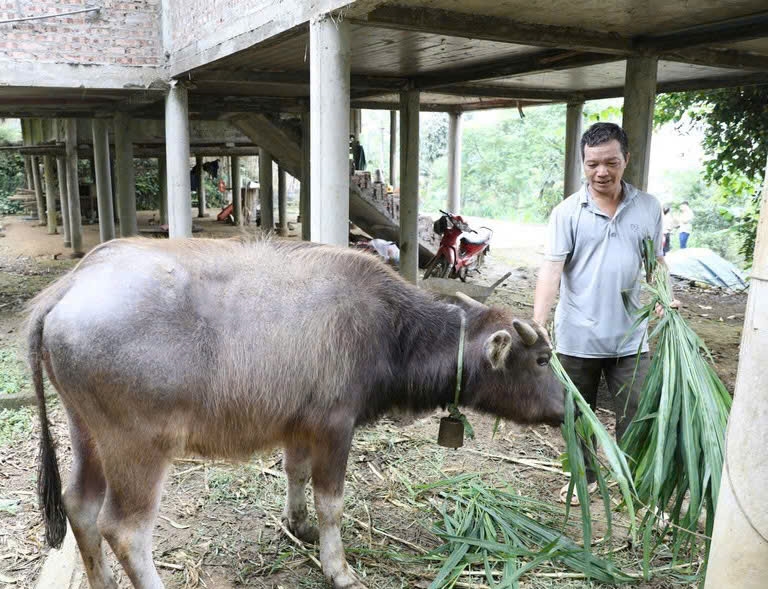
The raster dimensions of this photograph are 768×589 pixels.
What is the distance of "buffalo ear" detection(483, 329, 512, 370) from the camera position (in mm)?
3098

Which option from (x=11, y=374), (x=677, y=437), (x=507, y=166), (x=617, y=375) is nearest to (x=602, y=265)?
(x=617, y=375)

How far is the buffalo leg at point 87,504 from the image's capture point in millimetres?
2961

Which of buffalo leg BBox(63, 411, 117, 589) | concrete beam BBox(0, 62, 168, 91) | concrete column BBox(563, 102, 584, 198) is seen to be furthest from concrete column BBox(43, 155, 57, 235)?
buffalo leg BBox(63, 411, 117, 589)

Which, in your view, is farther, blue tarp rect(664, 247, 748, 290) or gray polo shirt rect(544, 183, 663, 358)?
blue tarp rect(664, 247, 748, 290)

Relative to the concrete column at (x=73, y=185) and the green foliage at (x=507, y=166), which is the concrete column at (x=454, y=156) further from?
the green foliage at (x=507, y=166)

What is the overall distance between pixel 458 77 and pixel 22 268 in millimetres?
9196

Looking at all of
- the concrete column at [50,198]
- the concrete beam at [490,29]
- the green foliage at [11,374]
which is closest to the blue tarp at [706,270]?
the concrete beam at [490,29]

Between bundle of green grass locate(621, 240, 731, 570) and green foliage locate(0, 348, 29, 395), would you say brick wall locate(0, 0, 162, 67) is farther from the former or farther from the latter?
bundle of green grass locate(621, 240, 731, 570)

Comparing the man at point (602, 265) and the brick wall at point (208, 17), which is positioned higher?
the brick wall at point (208, 17)

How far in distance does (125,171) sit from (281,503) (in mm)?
8344

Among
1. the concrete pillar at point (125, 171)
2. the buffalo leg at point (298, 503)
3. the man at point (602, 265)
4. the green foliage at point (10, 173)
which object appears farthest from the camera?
the green foliage at point (10, 173)

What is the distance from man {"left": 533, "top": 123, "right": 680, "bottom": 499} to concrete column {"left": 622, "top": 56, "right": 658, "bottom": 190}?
2.75 metres

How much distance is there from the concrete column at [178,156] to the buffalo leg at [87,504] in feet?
17.7

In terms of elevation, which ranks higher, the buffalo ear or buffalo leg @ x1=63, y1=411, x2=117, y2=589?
the buffalo ear
